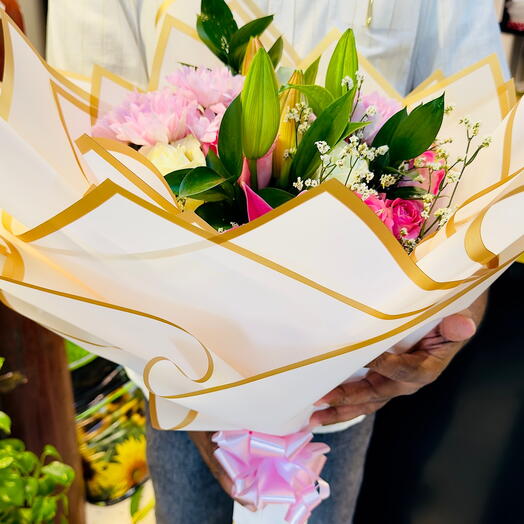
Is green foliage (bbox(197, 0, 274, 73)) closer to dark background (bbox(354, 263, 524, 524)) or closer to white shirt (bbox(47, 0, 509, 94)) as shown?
white shirt (bbox(47, 0, 509, 94))

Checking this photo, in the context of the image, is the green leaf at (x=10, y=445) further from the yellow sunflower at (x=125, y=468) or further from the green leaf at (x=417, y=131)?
the yellow sunflower at (x=125, y=468)

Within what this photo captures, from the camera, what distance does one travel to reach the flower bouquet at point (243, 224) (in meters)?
0.35

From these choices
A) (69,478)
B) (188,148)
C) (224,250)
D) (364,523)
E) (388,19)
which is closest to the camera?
(224,250)

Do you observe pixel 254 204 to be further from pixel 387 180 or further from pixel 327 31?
pixel 327 31

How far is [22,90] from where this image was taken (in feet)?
1.48

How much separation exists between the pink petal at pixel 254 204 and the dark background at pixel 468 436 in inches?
19.9

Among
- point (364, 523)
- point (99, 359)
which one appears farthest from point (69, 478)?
point (99, 359)

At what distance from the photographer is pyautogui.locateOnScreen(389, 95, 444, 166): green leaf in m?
0.45

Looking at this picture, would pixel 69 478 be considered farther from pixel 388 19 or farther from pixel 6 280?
pixel 388 19

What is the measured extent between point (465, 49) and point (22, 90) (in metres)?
0.66

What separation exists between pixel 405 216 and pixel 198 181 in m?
0.17

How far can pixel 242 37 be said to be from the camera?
0.54 metres

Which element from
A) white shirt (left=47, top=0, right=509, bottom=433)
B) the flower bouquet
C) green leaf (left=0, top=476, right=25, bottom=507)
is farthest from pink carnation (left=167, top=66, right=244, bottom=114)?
green leaf (left=0, top=476, right=25, bottom=507)

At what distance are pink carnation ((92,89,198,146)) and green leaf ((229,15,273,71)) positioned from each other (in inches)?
3.2
